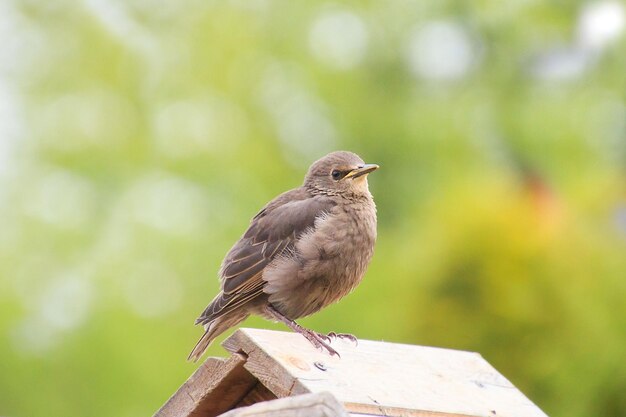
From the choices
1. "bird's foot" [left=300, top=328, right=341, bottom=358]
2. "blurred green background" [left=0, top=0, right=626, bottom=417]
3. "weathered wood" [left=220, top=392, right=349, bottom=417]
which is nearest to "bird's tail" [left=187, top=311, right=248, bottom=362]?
"bird's foot" [left=300, top=328, right=341, bottom=358]

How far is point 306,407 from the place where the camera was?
3.04 metres

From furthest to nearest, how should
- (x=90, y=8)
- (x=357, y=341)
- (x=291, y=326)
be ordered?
(x=90, y=8)
(x=291, y=326)
(x=357, y=341)

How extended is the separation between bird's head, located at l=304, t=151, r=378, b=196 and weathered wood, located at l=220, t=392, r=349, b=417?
5.73ft

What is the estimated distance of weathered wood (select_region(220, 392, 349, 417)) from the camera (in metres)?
3.01

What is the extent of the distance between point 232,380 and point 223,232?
4.10 m

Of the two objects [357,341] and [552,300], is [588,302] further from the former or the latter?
[357,341]

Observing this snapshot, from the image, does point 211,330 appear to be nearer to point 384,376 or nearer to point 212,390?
point 212,390

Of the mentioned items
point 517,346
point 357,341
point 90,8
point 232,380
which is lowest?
point 232,380

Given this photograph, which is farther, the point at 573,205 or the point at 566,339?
the point at 573,205

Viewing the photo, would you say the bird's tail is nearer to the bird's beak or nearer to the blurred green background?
the bird's beak

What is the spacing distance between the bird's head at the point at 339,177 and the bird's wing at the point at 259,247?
123 mm

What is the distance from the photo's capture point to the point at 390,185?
8133 millimetres

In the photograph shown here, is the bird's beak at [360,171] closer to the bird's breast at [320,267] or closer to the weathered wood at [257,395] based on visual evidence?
the bird's breast at [320,267]

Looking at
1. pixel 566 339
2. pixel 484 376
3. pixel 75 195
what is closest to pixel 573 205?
pixel 566 339
